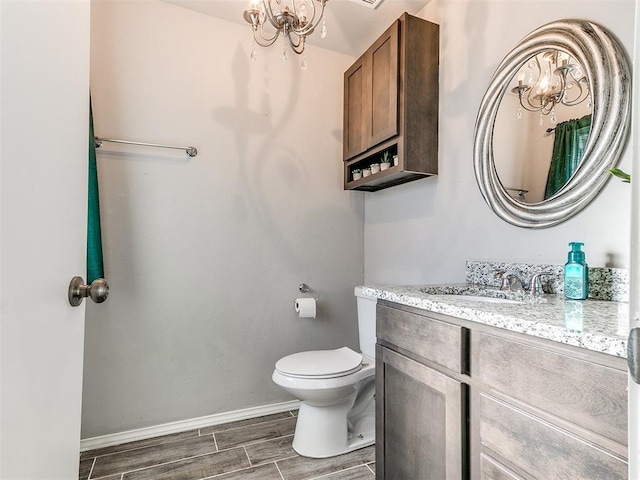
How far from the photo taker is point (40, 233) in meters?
0.62

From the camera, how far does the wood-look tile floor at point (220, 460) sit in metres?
1.60

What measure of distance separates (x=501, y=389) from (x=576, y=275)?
545 millimetres

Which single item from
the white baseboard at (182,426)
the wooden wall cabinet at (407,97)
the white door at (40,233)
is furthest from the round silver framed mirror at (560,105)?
the white baseboard at (182,426)

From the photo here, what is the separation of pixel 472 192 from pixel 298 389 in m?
1.27

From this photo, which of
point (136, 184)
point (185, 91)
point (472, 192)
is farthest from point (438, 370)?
point (185, 91)

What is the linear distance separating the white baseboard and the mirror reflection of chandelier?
2.14 meters

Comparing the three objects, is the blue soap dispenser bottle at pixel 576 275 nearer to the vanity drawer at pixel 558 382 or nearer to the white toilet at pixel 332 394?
the vanity drawer at pixel 558 382

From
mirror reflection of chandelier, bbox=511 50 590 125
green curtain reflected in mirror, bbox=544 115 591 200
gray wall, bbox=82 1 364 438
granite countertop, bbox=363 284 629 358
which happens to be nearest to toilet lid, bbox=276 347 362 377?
gray wall, bbox=82 1 364 438

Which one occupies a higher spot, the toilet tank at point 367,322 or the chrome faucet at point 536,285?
the chrome faucet at point 536,285

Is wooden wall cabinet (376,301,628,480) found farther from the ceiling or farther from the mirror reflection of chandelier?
the ceiling

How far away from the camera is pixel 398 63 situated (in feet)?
5.92

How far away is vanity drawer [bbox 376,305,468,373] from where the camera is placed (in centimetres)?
98

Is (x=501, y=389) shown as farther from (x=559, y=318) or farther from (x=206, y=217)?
(x=206, y=217)

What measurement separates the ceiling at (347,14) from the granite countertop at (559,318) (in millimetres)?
1735
